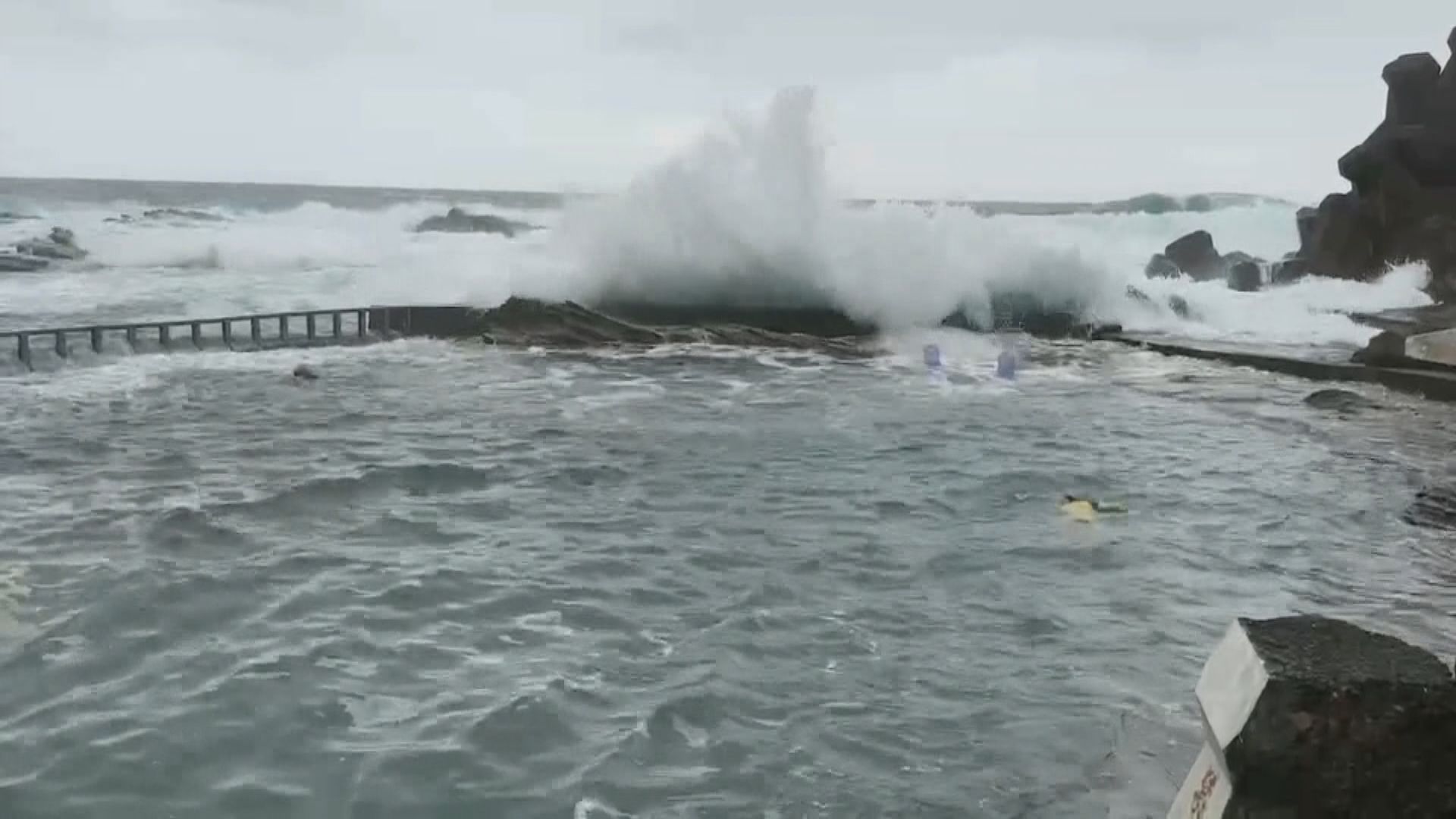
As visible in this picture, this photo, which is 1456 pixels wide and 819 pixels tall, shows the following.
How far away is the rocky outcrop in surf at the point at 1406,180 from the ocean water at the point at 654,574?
55.5 ft

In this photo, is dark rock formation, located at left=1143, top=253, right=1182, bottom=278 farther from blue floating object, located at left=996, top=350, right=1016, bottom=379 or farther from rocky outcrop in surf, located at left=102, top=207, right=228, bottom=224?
rocky outcrop in surf, located at left=102, top=207, right=228, bottom=224

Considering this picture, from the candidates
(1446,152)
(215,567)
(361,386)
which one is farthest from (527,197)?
(215,567)

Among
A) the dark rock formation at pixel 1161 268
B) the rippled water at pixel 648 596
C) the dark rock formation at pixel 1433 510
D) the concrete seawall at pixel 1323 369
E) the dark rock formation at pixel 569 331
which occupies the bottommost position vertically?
the rippled water at pixel 648 596

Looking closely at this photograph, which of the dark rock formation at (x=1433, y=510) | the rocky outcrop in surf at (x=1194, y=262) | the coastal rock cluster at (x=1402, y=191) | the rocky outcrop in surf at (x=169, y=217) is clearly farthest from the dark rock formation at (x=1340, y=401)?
the rocky outcrop in surf at (x=169, y=217)

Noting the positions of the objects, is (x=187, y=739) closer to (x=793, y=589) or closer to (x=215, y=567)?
(x=215, y=567)

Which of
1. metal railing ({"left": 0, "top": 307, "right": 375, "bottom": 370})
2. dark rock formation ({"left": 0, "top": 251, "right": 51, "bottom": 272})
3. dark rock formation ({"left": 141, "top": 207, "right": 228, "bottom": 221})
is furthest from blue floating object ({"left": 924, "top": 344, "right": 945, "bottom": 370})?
dark rock formation ({"left": 141, "top": 207, "right": 228, "bottom": 221})

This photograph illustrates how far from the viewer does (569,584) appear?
27.9 feet

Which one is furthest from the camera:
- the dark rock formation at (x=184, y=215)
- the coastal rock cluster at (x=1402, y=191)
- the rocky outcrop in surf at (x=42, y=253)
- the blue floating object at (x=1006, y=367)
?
the dark rock formation at (x=184, y=215)

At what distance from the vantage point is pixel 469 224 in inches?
2756

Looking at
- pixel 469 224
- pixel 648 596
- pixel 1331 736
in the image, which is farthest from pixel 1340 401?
pixel 469 224

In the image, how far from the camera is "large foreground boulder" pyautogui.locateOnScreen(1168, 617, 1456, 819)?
304 cm

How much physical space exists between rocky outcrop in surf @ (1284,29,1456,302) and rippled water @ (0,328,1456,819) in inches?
791

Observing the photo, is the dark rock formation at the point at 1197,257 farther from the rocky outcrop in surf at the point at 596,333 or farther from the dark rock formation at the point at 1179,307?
the rocky outcrop in surf at the point at 596,333

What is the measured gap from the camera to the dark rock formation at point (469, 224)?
68.4 m
